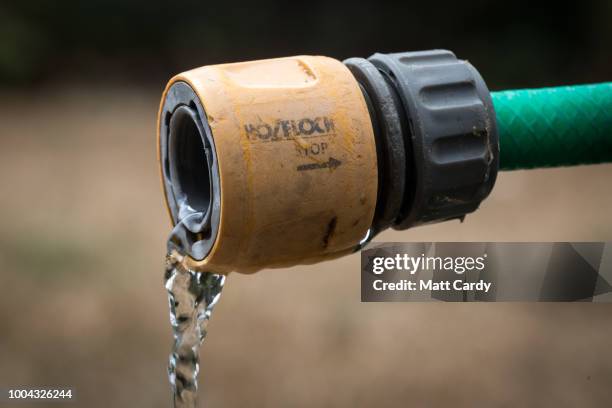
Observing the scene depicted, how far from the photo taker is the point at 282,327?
279 cm

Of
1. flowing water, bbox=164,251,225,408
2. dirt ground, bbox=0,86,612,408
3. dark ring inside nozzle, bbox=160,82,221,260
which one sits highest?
dark ring inside nozzle, bbox=160,82,221,260

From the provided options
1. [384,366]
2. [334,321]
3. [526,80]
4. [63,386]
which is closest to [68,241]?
[63,386]

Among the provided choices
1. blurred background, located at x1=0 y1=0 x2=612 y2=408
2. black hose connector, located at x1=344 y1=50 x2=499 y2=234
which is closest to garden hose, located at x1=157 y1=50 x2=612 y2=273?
black hose connector, located at x1=344 y1=50 x2=499 y2=234

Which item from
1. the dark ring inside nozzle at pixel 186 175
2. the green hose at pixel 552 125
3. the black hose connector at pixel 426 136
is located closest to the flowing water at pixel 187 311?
the dark ring inside nozzle at pixel 186 175

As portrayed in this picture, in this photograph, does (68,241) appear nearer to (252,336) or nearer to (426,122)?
Answer: (252,336)

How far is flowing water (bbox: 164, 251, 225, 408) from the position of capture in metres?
0.94

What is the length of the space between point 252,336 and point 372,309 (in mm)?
368

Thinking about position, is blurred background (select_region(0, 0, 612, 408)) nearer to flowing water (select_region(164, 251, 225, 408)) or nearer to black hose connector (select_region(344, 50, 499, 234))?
flowing water (select_region(164, 251, 225, 408))

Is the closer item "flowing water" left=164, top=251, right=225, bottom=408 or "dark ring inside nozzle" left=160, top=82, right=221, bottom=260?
"dark ring inside nozzle" left=160, top=82, right=221, bottom=260

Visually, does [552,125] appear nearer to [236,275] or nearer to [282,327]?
[282,327]

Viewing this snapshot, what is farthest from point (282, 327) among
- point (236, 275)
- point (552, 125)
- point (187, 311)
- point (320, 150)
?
point (320, 150)

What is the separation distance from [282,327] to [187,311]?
1843 millimetres

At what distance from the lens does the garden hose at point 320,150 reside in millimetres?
711

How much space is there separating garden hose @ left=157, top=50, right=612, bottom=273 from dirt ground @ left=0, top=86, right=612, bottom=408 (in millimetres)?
1783
